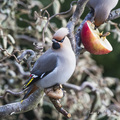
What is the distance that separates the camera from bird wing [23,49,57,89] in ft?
4.11

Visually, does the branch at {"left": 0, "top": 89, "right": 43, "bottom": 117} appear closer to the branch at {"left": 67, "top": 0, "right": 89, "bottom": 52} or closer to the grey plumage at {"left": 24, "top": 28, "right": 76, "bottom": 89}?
the grey plumage at {"left": 24, "top": 28, "right": 76, "bottom": 89}

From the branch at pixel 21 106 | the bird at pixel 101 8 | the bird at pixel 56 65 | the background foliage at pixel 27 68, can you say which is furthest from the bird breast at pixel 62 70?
the background foliage at pixel 27 68

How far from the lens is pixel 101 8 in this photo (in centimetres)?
151

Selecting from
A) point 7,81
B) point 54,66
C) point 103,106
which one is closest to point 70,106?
point 103,106

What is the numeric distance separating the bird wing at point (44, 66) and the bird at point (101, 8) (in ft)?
1.09

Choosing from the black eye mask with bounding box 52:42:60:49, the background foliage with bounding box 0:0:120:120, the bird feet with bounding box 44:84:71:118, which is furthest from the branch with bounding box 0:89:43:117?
the background foliage with bounding box 0:0:120:120

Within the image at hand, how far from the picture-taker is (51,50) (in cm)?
126

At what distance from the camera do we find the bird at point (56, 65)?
1.18m

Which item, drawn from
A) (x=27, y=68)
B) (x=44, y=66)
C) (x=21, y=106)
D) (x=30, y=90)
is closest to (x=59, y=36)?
(x=44, y=66)

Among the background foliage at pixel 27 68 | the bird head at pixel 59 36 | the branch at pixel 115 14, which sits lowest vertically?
the background foliage at pixel 27 68

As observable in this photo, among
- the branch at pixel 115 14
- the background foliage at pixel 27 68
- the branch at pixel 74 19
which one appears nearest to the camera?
the branch at pixel 74 19

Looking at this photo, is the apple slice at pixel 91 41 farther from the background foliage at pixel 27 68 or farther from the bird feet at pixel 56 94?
the background foliage at pixel 27 68

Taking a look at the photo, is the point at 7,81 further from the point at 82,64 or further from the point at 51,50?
the point at 51,50

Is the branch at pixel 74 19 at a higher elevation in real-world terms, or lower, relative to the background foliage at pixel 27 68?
higher
